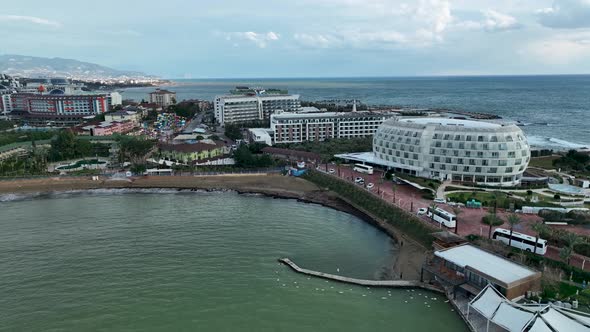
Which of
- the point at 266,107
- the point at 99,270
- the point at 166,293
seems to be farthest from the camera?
the point at 266,107

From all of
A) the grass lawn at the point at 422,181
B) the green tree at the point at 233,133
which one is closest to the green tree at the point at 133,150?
the green tree at the point at 233,133

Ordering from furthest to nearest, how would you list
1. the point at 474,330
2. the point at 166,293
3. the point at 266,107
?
the point at 266,107 → the point at 166,293 → the point at 474,330

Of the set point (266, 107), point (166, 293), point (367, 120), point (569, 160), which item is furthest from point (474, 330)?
point (266, 107)

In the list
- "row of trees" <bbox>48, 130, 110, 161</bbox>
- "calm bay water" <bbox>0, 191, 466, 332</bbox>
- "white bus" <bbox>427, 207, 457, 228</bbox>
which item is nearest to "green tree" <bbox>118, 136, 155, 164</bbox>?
"row of trees" <bbox>48, 130, 110, 161</bbox>

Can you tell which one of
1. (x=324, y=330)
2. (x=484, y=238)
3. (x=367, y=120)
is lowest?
(x=324, y=330)

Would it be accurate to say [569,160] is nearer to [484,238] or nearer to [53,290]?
[484,238]

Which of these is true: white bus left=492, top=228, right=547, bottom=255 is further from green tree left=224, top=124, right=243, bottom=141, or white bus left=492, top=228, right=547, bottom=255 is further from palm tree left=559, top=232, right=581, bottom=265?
green tree left=224, top=124, right=243, bottom=141

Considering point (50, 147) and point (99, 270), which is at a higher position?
point (50, 147)
